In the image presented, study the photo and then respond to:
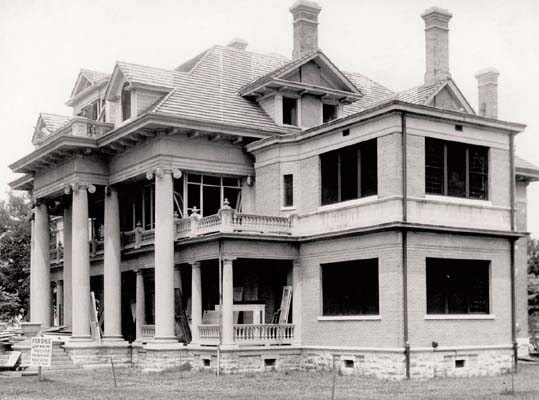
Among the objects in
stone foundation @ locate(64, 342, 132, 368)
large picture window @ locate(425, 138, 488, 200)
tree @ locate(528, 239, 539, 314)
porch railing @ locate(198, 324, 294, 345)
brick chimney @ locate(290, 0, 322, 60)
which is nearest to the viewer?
large picture window @ locate(425, 138, 488, 200)

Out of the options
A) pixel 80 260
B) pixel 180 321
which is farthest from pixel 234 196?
pixel 80 260

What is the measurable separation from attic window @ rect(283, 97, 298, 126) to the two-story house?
66mm

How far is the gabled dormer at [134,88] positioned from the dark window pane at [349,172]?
9105mm

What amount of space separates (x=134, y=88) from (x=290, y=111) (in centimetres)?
671

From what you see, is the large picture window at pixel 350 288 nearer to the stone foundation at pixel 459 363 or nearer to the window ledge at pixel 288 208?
the stone foundation at pixel 459 363

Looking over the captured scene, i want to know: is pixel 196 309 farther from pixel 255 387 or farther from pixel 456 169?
pixel 456 169

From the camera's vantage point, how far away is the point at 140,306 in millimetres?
37438

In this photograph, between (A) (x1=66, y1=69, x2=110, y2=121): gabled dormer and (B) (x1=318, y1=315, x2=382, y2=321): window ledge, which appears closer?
(B) (x1=318, y1=315, x2=382, y2=321): window ledge

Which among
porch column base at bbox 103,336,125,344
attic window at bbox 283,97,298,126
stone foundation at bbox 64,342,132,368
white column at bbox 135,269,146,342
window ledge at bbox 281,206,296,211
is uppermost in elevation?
attic window at bbox 283,97,298,126

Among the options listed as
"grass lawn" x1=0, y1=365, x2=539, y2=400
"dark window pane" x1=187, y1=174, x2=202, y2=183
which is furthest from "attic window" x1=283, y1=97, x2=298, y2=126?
"grass lawn" x1=0, y1=365, x2=539, y2=400

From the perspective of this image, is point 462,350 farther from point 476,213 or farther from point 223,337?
point 223,337

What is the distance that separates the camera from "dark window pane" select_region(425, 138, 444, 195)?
97.1 ft

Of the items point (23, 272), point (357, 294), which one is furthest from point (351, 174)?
point (23, 272)

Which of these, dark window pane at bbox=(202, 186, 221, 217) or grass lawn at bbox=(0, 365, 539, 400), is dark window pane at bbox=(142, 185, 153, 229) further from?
grass lawn at bbox=(0, 365, 539, 400)
